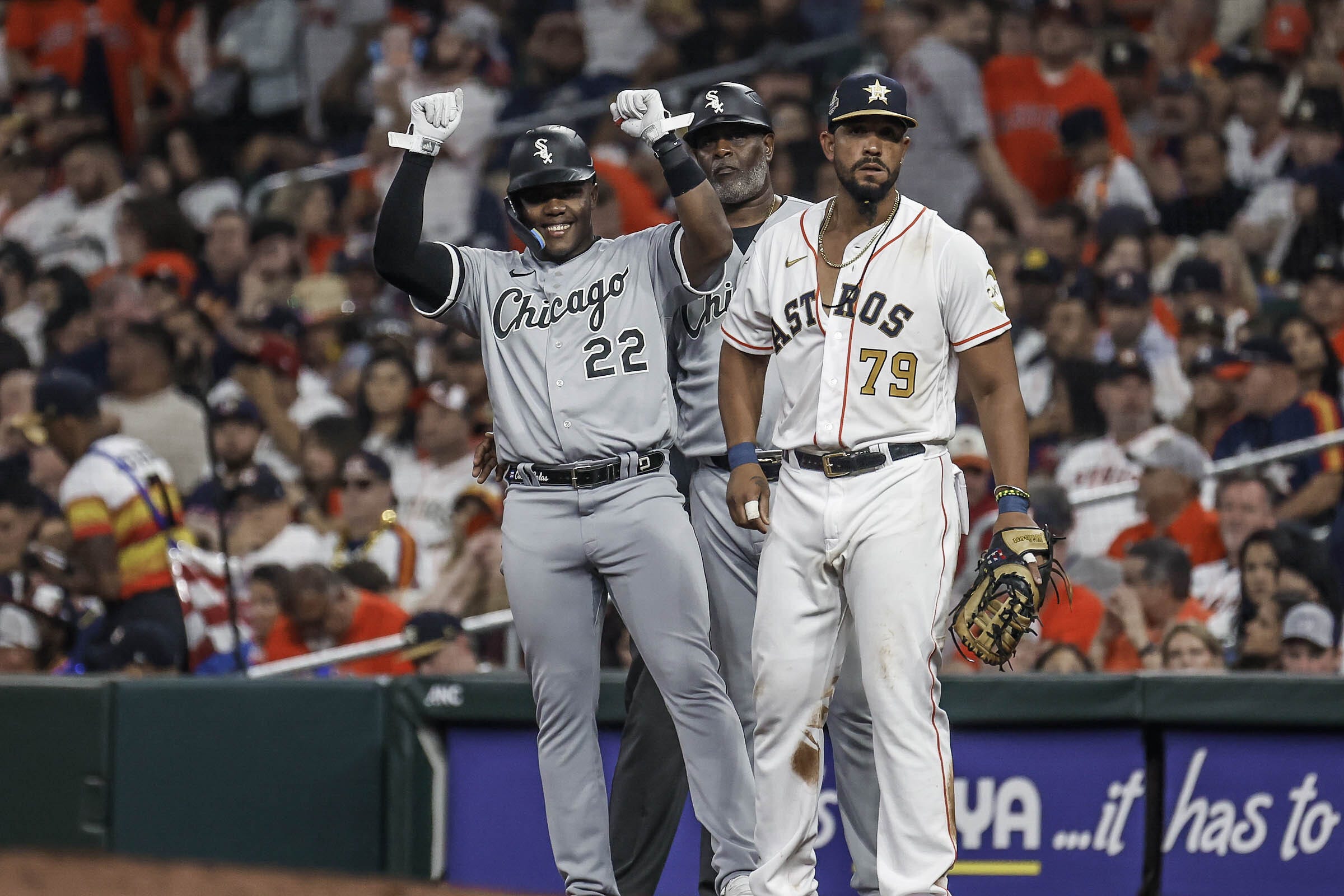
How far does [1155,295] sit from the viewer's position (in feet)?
25.3

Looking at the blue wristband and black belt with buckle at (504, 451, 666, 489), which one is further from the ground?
the blue wristband

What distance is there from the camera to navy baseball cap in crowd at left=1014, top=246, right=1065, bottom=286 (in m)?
7.52

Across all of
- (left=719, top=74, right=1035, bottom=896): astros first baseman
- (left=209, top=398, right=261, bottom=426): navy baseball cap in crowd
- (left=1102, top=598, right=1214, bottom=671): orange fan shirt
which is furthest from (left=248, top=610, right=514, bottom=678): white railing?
(left=719, top=74, right=1035, bottom=896): astros first baseman

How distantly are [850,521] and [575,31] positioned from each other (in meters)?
7.68

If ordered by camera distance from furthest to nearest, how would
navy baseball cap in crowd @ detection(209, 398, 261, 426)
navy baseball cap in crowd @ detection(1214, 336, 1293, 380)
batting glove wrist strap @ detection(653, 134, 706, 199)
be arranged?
navy baseball cap in crowd @ detection(209, 398, 261, 426) → navy baseball cap in crowd @ detection(1214, 336, 1293, 380) → batting glove wrist strap @ detection(653, 134, 706, 199)

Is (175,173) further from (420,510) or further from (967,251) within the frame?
(967,251)

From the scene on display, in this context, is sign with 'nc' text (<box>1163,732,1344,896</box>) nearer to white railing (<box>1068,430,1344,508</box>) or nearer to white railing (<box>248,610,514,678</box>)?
white railing (<box>1068,430,1344,508</box>)

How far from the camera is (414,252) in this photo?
405 cm

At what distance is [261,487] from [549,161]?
3660mm

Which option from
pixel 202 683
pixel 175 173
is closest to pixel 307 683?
pixel 202 683

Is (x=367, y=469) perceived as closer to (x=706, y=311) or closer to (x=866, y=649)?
(x=706, y=311)

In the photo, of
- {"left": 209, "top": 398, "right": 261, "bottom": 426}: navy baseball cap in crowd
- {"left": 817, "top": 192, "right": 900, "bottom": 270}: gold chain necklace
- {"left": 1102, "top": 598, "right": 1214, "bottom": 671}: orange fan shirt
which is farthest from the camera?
{"left": 209, "top": 398, "right": 261, "bottom": 426}: navy baseball cap in crowd

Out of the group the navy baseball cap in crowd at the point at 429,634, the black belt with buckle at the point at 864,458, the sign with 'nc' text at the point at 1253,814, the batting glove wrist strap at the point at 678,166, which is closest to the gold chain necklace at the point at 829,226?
the batting glove wrist strap at the point at 678,166

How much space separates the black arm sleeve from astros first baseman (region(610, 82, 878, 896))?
56 cm
